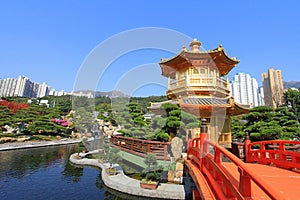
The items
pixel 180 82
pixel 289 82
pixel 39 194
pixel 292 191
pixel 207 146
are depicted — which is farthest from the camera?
pixel 289 82

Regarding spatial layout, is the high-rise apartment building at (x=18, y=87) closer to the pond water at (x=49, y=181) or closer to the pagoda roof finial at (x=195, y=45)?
the pond water at (x=49, y=181)

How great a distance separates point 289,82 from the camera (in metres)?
194

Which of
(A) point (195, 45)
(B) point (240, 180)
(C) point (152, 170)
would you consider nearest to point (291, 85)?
(A) point (195, 45)

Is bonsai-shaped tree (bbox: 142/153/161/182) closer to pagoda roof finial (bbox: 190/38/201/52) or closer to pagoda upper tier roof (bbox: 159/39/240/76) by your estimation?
pagoda upper tier roof (bbox: 159/39/240/76)

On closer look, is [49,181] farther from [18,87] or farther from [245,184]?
[18,87]

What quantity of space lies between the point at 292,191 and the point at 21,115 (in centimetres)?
3474

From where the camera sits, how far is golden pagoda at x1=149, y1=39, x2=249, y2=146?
11102mm

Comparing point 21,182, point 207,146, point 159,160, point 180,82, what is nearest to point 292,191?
point 207,146

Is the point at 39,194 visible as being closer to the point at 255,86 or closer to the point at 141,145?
the point at 141,145

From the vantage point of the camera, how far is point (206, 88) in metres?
12.0

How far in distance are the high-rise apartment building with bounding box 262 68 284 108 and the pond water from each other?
51010 mm

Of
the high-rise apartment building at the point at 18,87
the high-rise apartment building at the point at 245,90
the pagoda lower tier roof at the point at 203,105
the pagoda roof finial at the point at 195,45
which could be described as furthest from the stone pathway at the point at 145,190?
the high-rise apartment building at the point at 18,87

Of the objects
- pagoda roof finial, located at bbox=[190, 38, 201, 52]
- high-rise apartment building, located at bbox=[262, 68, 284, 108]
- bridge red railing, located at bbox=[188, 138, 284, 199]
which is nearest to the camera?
bridge red railing, located at bbox=[188, 138, 284, 199]

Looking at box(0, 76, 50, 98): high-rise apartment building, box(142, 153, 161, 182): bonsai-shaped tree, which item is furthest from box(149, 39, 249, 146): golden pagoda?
box(0, 76, 50, 98): high-rise apartment building
